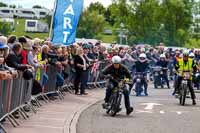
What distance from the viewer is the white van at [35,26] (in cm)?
8543

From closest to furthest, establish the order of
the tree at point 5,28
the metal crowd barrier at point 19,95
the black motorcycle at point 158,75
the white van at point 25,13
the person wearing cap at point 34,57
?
the metal crowd barrier at point 19,95 → the person wearing cap at point 34,57 → the black motorcycle at point 158,75 → the tree at point 5,28 → the white van at point 25,13

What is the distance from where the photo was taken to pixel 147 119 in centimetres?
1822

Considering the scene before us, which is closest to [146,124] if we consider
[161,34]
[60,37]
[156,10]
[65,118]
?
[65,118]

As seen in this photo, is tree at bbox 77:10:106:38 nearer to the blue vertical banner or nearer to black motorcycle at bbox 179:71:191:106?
black motorcycle at bbox 179:71:191:106

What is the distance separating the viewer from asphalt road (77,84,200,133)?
1573 centimetres

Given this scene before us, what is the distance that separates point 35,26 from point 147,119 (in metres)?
71.2

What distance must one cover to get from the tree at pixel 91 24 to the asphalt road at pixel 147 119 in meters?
61.8

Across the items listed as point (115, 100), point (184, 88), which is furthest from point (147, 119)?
point (184, 88)

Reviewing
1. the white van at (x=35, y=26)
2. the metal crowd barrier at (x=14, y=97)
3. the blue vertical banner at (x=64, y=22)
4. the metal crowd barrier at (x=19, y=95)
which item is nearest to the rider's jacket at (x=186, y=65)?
the blue vertical banner at (x=64, y=22)

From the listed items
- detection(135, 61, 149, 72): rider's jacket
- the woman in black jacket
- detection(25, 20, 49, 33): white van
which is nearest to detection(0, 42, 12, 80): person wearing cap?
the woman in black jacket

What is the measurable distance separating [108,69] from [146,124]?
3.12 meters

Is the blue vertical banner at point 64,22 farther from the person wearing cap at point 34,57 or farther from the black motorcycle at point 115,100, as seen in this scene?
the black motorcycle at point 115,100

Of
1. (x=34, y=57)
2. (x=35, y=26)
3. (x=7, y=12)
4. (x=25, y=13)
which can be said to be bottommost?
(x=35, y=26)

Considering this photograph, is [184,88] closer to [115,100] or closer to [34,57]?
[115,100]
